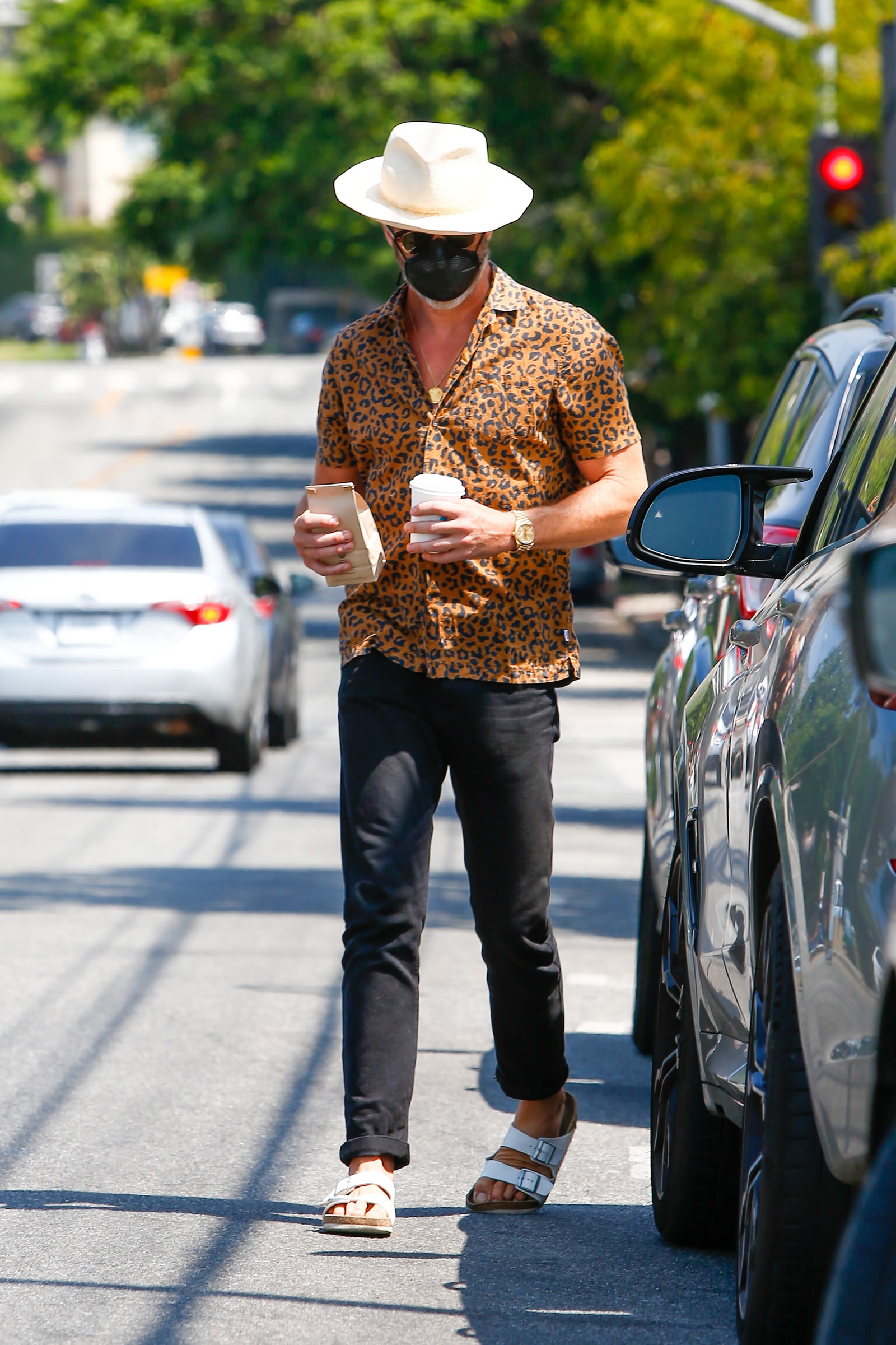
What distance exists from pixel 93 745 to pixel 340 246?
832 inches

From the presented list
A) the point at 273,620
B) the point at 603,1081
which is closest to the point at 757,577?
the point at 603,1081

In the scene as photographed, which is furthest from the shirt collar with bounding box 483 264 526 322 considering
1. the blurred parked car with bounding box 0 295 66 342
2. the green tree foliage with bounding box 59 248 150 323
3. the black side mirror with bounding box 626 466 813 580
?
the blurred parked car with bounding box 0 295 66 342

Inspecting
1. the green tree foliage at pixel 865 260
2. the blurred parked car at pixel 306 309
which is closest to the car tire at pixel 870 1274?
the green tree foliage at pixel 865 260

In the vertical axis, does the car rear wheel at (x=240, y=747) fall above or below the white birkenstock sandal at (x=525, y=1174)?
below

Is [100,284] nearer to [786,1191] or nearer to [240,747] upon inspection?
[240,747]

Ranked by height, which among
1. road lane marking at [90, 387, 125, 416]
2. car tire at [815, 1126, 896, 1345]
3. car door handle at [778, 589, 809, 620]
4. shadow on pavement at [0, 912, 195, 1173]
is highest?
car door handle at [778, 589, 809, 620]

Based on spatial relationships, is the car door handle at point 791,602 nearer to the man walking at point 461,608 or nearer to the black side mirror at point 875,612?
the man walking at point 461,608

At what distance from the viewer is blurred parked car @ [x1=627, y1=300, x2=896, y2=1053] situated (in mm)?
5289

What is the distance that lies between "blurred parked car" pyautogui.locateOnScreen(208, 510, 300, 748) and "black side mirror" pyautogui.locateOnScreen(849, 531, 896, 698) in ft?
40.5

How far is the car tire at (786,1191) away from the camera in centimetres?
319

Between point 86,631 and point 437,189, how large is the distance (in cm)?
921

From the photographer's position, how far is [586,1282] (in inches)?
166

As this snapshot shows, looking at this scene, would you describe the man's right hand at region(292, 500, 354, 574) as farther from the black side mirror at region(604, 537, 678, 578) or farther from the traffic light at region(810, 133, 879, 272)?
the traffic light at region(810, 133, 879, 272)

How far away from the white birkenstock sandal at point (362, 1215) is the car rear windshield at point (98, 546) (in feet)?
31.5
